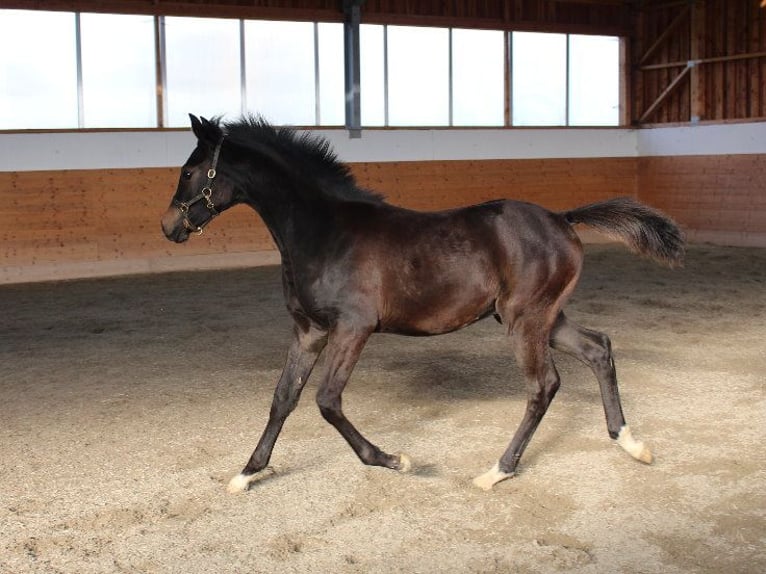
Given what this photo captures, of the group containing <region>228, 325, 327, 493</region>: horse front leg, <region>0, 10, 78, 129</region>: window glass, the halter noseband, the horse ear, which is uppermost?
<region>0, 10, 78, 129</region>: window glass

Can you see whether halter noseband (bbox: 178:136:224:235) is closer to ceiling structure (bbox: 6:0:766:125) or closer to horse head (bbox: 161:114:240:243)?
horse head (bbox: 161:114:240:243)

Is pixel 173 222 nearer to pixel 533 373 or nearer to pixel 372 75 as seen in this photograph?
pixel 533 373

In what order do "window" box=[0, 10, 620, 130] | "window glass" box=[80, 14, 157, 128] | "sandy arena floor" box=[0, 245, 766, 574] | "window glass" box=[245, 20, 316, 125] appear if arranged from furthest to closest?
"window glass" box=[245, 20, 316, 125]
"window glass" box=[80, 14, 157, 128]
"window" box=[0, 10, 620, 130]
"sandy arena floor" box=[0, 245, 766, 574]

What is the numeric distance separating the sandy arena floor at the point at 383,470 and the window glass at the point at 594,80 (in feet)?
34.1

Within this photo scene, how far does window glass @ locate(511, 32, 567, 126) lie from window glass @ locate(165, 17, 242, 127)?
18.0ft

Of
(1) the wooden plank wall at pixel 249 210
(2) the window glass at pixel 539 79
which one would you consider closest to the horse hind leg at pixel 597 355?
(1) the wooden plank wall at pixel 249 210

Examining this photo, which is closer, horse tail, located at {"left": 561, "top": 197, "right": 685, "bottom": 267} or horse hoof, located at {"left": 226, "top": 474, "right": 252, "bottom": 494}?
horse hoof, located at {"left": 226, "top": 474, "right": 252, "bottom": 494}

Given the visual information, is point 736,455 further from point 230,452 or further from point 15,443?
point 15,443

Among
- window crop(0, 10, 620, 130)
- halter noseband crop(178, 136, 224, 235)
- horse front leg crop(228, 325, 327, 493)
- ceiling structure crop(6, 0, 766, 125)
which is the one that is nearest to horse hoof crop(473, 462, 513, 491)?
horse front leg crop(228, 325, 327, 493)

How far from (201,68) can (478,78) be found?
526cm

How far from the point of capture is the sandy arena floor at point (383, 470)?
11.6 ft

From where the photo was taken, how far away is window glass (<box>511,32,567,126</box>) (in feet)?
57.6

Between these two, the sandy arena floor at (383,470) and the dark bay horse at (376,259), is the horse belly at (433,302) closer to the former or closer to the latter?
the dark bay horse at (376,259)

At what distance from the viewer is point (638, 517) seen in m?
3.81
